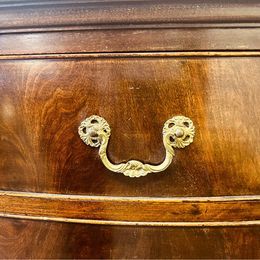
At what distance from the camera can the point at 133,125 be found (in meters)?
0.47

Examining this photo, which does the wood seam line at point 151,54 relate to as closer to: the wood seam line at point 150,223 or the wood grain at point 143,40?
the wood grain at point 143,40

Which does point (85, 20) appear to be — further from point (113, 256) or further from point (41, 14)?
point (113, 256)

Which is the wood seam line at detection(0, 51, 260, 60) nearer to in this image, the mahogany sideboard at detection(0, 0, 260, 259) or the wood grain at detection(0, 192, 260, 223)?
the mahogany sideboard at detection(0, 0, 260, 259)

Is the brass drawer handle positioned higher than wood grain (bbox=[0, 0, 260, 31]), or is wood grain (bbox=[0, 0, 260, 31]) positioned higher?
wood grain (bbox=[0, 0, 260, 31])

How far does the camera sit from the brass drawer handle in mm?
456

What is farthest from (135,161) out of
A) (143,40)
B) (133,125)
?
(143,40)

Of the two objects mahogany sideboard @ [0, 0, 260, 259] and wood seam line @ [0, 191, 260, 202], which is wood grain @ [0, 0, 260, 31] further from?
wood seam line @ [0, 191, 260, 202]

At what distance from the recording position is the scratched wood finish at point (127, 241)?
0.49 metres

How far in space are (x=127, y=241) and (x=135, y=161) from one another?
0.11m

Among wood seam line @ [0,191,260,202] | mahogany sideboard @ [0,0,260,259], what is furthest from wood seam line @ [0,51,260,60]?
wood seam line @ [0,191,260,202]

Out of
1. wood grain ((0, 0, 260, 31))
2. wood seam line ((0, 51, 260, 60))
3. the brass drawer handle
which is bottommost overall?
the brass drawer handle

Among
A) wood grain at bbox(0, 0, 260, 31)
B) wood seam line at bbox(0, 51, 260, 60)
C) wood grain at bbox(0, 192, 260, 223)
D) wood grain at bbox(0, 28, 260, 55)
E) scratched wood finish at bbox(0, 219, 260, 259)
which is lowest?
scratched wood finish at bbox(0, 219, 260, 259)

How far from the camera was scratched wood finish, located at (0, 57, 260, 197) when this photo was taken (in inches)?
17.9

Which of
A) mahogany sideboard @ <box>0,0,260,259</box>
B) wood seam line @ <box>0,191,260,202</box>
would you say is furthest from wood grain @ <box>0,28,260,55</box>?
wood seam line @ <box>0,191,260,202</box>
